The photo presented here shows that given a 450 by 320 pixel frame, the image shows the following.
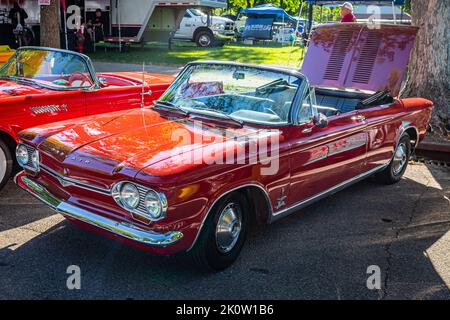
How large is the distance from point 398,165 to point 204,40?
18927 millimetres

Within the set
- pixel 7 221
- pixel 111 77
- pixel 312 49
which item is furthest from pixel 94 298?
pixel 312 49

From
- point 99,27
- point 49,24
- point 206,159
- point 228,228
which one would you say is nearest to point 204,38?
point 99,27

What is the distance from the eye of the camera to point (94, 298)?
128 inches

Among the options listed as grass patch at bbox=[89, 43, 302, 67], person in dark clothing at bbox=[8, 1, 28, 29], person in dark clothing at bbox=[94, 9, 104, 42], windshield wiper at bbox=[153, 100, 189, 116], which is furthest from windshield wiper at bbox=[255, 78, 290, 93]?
person in dark clothing at bbox=[94, 9, 104, 42]

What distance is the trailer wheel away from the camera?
2380cm

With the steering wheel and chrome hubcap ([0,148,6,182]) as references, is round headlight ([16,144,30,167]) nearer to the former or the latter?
chrome hubcap ([0,148,6,182])

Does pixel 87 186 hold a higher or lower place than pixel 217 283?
higher

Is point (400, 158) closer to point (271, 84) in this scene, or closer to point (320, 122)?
point (320, 122)

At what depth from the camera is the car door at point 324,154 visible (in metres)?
4.16

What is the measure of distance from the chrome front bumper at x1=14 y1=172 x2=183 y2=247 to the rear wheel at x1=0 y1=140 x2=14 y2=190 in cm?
153

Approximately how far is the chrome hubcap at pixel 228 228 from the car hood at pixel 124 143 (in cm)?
48

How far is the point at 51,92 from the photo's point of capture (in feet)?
18.3

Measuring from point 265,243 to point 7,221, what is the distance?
230 centimetres
